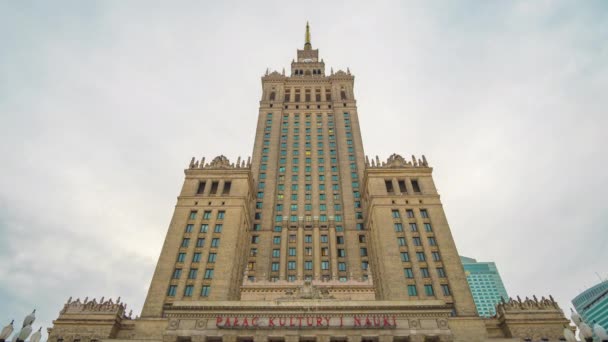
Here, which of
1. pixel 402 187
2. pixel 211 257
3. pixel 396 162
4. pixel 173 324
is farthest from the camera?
pixel 396 162

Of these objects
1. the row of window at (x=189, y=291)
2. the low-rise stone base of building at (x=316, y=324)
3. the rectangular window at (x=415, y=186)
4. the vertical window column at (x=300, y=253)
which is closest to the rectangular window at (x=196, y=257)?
the row of window at (x=189, y=291)

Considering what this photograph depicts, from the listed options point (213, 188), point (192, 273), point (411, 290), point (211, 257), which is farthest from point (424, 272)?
point (213, 188)

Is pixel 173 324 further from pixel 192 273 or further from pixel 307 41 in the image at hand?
pixel 307 41

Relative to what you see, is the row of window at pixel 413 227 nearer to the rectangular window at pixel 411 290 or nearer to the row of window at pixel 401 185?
the row of window at pixel 401 185

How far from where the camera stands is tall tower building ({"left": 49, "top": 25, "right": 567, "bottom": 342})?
1592 inches

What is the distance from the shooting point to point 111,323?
4838cm

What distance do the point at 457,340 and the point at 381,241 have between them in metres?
18.6

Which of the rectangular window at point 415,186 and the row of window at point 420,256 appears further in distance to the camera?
the rectangular window at point 415,186

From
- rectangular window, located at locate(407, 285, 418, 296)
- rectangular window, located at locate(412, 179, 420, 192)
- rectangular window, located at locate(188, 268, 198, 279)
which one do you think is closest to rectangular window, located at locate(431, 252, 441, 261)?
rectangular window, located at locate(407, 285, 418, 296)

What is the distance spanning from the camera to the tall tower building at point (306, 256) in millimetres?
40438

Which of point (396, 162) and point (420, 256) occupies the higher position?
point (396, 162)

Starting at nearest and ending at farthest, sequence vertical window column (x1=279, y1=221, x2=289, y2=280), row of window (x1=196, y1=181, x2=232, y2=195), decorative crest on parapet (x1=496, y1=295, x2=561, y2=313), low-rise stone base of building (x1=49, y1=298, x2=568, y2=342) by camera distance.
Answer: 1. low-rise stone base of building (x1=49, y1=298, x2=568, y2=342)
2. decorative crest on parapet (x1=496, y1=295, x2=561, y2=313)
3. vertical window column (x1=279, y1=221, x2=289, y2=280)
4. row of window (x1=196, y1=181, x2=232, y2=195)

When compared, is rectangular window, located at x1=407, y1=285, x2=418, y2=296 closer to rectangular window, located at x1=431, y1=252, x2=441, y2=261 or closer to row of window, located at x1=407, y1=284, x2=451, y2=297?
row of window, located at x1=407, y1=284, x2=451, y2=297

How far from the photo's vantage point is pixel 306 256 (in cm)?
6719
